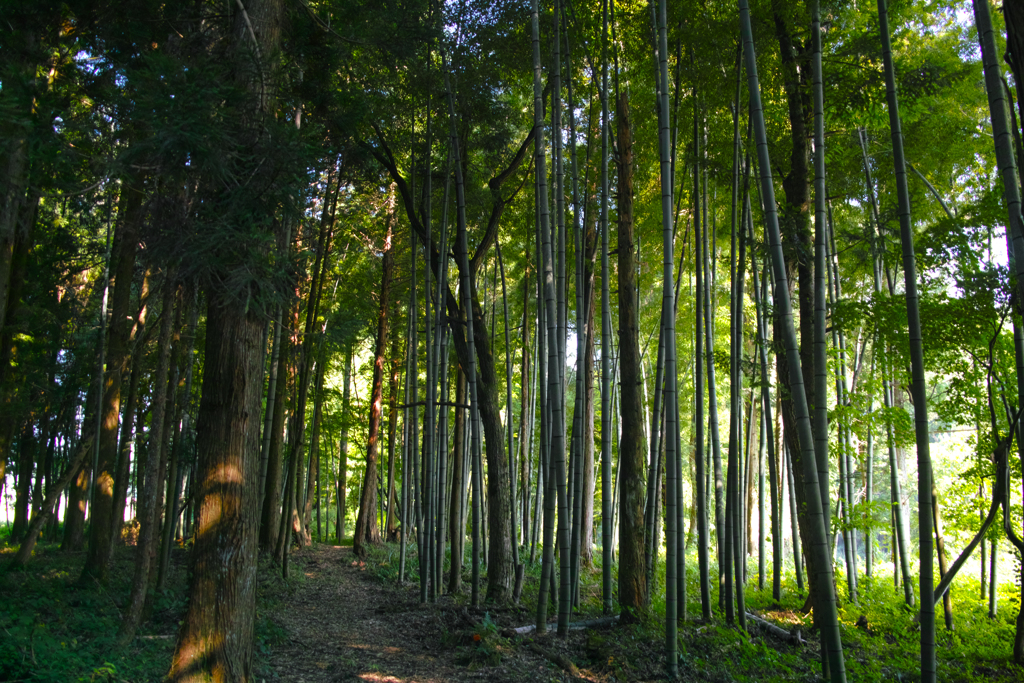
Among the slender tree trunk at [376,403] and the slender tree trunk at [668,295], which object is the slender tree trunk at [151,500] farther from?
the slender tree trunk at [376,403]

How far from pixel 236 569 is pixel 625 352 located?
3905 millimetres

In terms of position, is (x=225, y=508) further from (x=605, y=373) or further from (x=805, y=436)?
(x=805, y=436)

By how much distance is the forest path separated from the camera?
14.2ft

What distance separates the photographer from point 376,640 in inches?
217

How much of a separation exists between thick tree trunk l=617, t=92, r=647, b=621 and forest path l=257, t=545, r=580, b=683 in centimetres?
117

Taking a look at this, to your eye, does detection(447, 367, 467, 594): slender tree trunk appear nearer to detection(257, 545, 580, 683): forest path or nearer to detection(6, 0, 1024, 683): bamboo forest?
detection(6, 0, 1024, 683): bamboo forest

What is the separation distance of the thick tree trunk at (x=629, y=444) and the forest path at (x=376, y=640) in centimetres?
117

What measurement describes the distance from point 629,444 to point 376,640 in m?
3.02

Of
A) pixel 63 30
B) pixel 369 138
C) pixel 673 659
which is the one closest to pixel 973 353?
pixel 673 659

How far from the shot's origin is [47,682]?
10.2 feet

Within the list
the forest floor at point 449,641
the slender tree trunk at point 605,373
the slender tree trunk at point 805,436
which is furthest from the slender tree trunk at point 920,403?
the slender tree trunk at point 605,373

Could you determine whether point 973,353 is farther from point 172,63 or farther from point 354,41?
point 172,63

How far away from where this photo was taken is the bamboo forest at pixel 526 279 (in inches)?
138

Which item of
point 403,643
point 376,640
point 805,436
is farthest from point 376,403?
point 805,436
